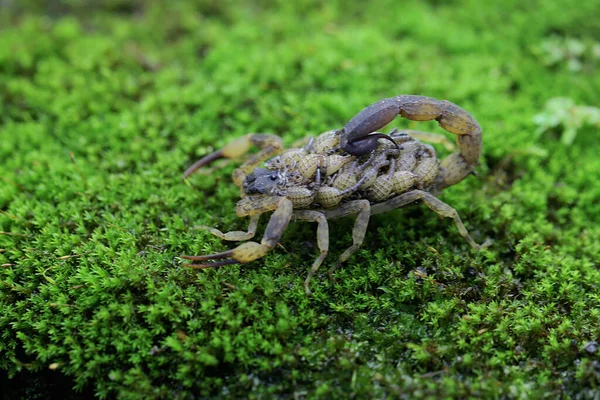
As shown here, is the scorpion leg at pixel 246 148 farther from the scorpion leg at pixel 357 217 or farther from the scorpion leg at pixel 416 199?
the scorpion leg at pixel 416 199

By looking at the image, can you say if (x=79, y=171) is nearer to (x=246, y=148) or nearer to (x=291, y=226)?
(x=246, y=148)

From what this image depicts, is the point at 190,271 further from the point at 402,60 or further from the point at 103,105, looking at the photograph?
the point at 402,60

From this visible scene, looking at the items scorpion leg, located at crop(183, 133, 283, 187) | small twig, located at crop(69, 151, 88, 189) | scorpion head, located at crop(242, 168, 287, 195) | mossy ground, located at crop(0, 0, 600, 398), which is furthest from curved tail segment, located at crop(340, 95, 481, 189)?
small twig, located at crop(69, 151, 88, 189)

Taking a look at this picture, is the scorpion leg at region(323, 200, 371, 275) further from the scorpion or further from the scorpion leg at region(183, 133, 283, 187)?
the scorpion leg at region(183, 133, 283, 187)

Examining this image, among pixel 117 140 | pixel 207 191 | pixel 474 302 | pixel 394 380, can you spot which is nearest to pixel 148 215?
pixel 207 191

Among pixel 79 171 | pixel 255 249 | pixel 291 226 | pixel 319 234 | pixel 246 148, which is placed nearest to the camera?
pixel 255 249

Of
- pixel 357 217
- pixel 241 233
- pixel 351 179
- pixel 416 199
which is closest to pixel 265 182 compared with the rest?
pixel 241 233

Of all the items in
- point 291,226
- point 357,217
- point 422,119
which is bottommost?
point 291,226
